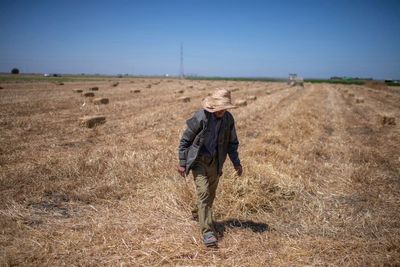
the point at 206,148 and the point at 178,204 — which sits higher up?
the point at 206,148

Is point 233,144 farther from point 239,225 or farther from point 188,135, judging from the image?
point 239,225

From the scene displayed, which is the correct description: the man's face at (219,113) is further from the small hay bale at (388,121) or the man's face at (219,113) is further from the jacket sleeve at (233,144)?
the small hay bale at (388,121)

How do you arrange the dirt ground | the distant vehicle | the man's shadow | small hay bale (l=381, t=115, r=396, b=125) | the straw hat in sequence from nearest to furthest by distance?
the dirt ground, the straw hat, the man's shadow, small hay bale (l=381, t=115, r=396, b=125), the distant vehicle

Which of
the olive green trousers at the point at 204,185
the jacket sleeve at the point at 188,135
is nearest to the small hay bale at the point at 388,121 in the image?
the olive green trousers at the point at 204,185

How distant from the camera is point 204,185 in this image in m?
4.40

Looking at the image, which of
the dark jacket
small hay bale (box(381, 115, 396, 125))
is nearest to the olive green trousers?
the dark jacket

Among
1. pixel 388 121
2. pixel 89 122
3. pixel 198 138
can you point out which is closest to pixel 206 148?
pixel 198 138

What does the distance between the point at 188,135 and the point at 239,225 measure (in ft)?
5.27

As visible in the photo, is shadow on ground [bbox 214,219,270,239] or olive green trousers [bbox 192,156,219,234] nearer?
olive green trousers [bbox 192,156,219,234]

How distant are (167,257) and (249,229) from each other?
1355mm

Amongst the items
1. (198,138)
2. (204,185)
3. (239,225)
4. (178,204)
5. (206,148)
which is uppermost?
(198,138)

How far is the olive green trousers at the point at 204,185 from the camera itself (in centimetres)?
439

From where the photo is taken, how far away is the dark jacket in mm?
4391

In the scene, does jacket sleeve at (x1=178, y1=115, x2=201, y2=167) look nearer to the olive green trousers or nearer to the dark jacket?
the dark jacket
